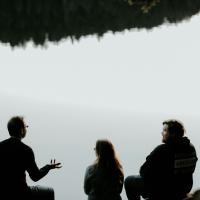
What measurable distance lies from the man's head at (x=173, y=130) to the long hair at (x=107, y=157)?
0.43m

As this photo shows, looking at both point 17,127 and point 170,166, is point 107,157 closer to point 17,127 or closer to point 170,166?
point 170,166

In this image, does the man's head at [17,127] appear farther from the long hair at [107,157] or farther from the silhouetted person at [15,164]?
the long hair at [107,157]

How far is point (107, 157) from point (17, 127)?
2.63 ft

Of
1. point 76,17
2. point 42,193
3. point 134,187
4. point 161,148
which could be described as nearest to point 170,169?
point 161,148

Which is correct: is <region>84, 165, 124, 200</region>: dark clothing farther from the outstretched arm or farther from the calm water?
the outstretched arm

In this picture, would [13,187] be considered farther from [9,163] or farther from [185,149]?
[185,149]

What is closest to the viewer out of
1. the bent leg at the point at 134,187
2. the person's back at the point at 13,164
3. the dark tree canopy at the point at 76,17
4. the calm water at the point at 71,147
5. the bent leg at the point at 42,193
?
the person's back at the point at 13,164

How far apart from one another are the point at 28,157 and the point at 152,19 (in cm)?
229

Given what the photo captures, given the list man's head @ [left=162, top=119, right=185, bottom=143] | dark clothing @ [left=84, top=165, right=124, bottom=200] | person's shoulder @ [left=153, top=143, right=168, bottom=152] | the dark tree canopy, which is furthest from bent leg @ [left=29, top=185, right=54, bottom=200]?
the dark tree canopy

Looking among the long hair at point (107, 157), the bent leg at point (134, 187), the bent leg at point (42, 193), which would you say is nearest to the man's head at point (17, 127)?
the bent leg at point (42, 193)

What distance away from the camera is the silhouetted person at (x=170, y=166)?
386 cm

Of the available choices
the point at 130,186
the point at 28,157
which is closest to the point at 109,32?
the point at 130,186

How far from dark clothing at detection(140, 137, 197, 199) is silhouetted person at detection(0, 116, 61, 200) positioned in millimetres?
830

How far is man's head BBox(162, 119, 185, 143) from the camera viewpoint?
385cm
